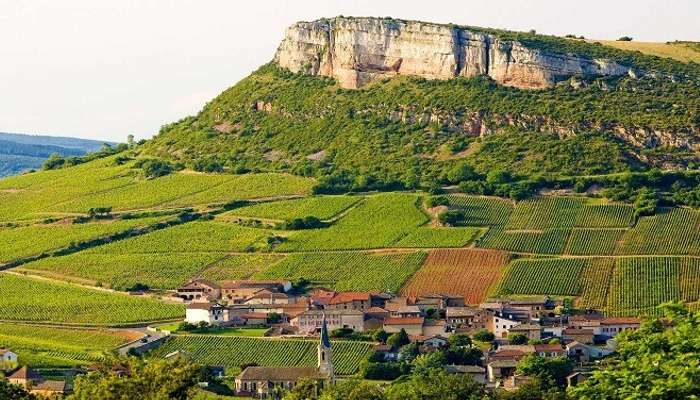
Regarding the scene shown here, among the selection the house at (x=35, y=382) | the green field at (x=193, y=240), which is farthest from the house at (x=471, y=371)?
the green field at (x=193, y=240)

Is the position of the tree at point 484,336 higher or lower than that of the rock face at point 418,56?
lower

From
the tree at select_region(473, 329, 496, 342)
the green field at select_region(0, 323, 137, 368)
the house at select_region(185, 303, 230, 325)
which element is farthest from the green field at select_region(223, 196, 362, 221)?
the tree at select_region(473, 329, 496, 342)

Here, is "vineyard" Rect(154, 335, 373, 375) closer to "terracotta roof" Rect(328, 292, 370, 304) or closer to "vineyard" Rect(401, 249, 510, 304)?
"terracotta roof" Rect(328, 292, 370, 304)

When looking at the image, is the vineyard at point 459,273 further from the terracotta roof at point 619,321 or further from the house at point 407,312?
the terracotta roof at point 619,321

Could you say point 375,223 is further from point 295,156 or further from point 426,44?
point 426,44

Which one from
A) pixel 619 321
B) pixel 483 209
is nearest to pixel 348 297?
pixel 619 321

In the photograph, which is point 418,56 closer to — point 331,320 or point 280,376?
point 331,320
